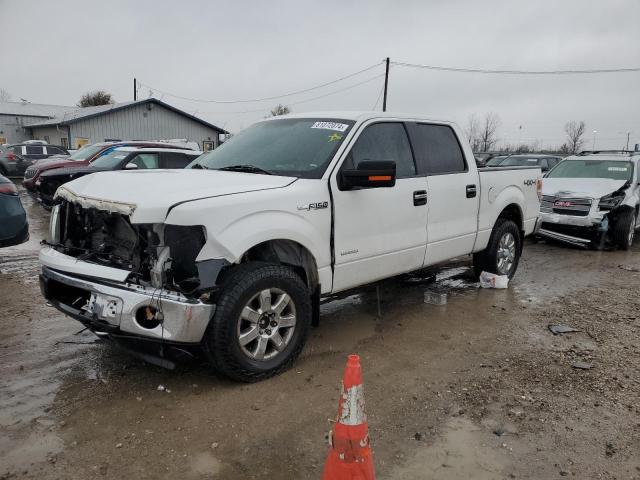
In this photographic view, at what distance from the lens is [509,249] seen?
20.4 ft

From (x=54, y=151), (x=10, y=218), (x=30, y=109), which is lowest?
(x=10, y=218)

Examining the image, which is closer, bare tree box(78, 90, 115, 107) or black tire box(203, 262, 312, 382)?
black tire box(203, 262, 312, 382)

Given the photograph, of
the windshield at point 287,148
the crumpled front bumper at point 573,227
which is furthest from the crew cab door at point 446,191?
the crumpled front bumper at point 573,227

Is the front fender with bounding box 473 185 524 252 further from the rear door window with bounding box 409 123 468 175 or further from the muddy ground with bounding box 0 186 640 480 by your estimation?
the muddy ground with bounding box 0 186 640 480

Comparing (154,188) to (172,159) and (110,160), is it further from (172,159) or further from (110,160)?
(110,160)

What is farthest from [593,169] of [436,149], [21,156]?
[21,156]

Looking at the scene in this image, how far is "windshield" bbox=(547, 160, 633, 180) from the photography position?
31.1ft

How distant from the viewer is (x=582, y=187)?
9133 mm

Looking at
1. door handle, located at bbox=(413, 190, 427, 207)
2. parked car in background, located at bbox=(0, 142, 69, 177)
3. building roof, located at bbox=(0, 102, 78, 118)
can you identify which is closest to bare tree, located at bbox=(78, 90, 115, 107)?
building roof, located at bbox=(0, 102, 78, 118)

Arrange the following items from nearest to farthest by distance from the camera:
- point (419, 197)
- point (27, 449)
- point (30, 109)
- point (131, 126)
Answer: point (27, 449), point (419, 197), point (131, 126), point (30, 109)

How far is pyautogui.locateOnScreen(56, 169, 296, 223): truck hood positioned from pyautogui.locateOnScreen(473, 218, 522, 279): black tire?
3.12m

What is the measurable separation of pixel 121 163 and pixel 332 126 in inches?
298

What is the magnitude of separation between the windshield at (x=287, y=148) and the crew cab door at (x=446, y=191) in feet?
3.25

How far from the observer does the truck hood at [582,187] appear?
8.84 metres
